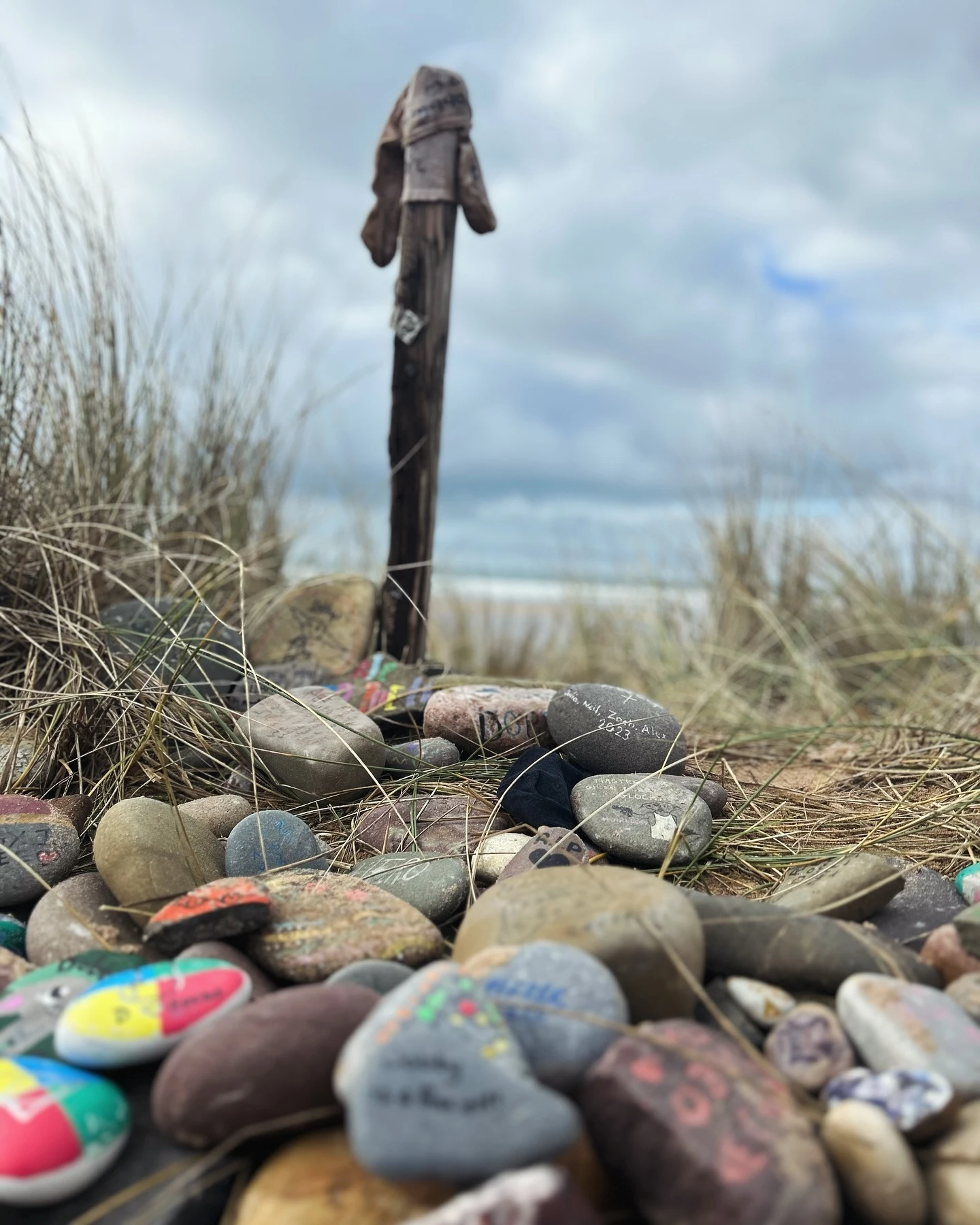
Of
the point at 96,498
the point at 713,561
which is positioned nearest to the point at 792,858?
the point at 96,498

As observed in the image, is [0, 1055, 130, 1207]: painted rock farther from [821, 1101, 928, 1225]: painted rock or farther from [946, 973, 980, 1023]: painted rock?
[946, 973, 980, 1023]: painted rock

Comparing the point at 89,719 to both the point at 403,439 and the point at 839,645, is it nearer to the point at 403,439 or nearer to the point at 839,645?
the point at 403,439

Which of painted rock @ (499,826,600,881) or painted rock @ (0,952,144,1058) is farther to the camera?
painted rock @ (499,826,600,881)

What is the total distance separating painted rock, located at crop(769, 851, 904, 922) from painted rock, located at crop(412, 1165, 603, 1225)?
2.66 feet

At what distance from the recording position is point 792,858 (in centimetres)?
194

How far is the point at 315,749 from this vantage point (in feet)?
7.10

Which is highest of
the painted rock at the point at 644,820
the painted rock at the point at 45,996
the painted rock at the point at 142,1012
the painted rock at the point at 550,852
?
the painted rock at the point at 644,820

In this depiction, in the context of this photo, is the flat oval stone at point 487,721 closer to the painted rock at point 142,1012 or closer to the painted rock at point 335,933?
the painted rock at point 335,933

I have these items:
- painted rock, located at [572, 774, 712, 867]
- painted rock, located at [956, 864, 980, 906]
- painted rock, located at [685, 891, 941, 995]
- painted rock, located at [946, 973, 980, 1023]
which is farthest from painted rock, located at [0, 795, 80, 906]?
painted rock, located at [956, 864, 980, 906]

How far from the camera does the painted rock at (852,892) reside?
62.2 inches

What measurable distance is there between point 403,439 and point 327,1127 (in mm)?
2444

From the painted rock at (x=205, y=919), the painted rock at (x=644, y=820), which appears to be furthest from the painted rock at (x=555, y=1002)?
the painted rock at (x=644, y=820)

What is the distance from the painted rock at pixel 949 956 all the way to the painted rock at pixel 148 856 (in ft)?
4.36

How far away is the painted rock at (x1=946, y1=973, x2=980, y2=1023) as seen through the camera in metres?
1.33
